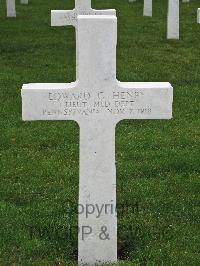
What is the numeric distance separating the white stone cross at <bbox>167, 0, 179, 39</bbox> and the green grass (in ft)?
5.70

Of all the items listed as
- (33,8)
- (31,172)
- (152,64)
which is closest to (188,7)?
(33,8)

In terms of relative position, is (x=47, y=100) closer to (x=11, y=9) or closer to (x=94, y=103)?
(x=94, y=103)

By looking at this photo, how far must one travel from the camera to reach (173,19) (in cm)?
1256

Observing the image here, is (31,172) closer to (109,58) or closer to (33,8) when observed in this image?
(109,58)

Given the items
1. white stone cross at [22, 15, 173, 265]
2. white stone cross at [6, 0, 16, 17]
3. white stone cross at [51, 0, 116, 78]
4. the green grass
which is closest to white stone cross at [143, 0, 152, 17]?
white stone cross at [6, 0, 16, 17]

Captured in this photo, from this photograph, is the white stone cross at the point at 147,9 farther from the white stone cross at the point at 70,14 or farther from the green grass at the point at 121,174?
the white stone cross at the point at 70,14

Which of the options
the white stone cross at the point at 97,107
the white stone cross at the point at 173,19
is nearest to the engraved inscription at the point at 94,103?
the white stone cross at the point at 97,107

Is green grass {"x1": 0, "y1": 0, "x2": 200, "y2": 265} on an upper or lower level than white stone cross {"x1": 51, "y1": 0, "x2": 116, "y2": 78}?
lower

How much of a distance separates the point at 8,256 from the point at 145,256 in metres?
0.86

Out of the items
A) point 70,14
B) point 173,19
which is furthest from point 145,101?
point 173,19

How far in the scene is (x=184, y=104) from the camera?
7.93 meters

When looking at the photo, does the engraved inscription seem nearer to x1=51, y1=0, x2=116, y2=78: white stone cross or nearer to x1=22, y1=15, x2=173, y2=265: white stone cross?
x1=22, y1=15, x2=173, y2=265: white stone cross

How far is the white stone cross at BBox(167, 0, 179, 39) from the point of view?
12.4m

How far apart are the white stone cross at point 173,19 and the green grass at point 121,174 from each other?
5.70 feet
